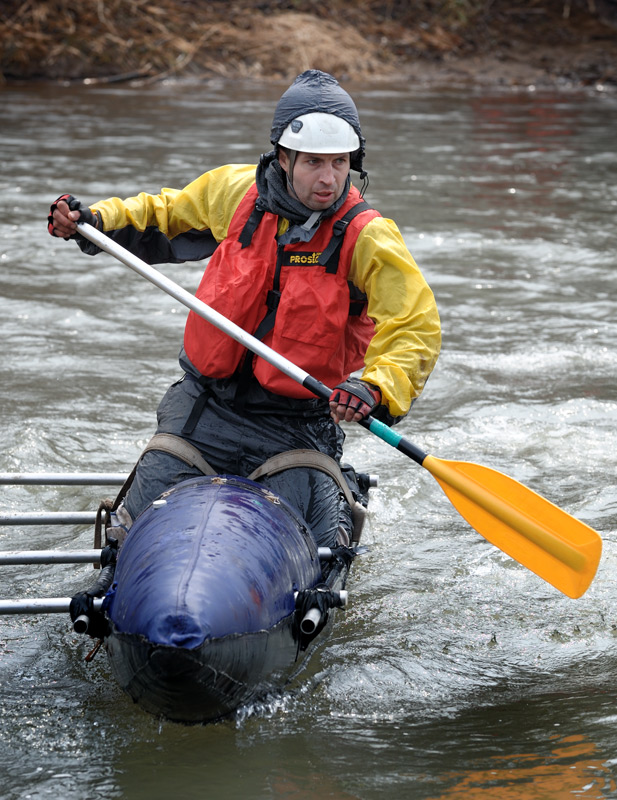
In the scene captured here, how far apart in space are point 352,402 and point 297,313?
16.8 inches

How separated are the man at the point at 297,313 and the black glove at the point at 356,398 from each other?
0.10 feet

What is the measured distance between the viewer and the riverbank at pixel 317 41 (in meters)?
17.2

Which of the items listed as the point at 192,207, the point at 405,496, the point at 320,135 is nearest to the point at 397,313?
the point at 320,135

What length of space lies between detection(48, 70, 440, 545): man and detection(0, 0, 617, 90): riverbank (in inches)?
563

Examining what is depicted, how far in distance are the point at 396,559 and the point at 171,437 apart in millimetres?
1256

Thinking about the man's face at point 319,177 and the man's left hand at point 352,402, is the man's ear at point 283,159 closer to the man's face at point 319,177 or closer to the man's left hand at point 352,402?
the man's face at point 319,177

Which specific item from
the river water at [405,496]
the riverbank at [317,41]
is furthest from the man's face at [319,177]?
the riverbank at [317,41]

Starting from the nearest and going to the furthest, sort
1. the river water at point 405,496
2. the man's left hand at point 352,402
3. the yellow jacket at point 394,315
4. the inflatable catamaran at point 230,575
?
the inflatable catamaran at point 230,575 < the river water at point 405,496 < the man's left hand at point 352,402 < the yellow jacket at point 394,315

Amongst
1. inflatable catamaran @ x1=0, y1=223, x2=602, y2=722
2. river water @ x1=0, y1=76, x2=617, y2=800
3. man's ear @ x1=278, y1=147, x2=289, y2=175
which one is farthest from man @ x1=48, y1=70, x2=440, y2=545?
river water @ x1=0, y1=76, x2=617, y2=800

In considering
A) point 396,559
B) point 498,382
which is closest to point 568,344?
point 498,382

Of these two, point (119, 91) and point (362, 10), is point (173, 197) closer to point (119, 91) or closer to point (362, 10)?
point (119, 91)

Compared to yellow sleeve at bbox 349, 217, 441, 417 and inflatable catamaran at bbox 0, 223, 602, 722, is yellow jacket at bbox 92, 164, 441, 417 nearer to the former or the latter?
yellow sleeve at bbox 349, 217, 441, 417

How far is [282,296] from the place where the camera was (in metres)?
3.54

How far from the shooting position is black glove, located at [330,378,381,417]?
3240mm
